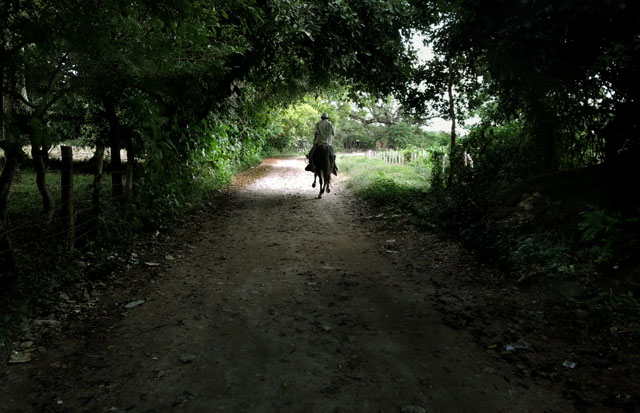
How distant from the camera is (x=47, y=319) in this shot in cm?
435

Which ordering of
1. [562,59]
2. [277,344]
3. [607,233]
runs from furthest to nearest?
1. [562,59]
2. [607,233]
3. [277,344]

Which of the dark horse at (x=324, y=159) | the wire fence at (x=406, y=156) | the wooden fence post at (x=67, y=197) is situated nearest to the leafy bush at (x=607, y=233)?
the wooden fence post at (x=67, y=197)

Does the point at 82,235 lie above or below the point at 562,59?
below

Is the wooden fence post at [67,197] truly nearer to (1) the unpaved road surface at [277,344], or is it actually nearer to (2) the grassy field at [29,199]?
(2) the grassy field at [29,199]

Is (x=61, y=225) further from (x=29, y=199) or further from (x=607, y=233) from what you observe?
(x=607, y=233)

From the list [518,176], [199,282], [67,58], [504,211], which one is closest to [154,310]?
[199,282]

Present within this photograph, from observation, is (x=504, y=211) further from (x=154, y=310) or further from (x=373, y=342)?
(x=154, y=310)

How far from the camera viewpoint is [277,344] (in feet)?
12.9

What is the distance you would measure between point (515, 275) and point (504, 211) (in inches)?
73.3

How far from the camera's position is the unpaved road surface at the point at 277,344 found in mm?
3066

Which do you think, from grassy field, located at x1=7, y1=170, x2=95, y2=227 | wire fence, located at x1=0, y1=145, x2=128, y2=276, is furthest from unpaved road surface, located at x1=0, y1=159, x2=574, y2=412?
grassy field, located at x1=7, y1=170, x2=95, y2=227

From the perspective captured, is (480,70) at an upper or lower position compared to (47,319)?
upper

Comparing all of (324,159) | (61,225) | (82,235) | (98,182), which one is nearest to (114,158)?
(98,182)

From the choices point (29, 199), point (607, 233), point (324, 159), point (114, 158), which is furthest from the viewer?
point (324, 159)
